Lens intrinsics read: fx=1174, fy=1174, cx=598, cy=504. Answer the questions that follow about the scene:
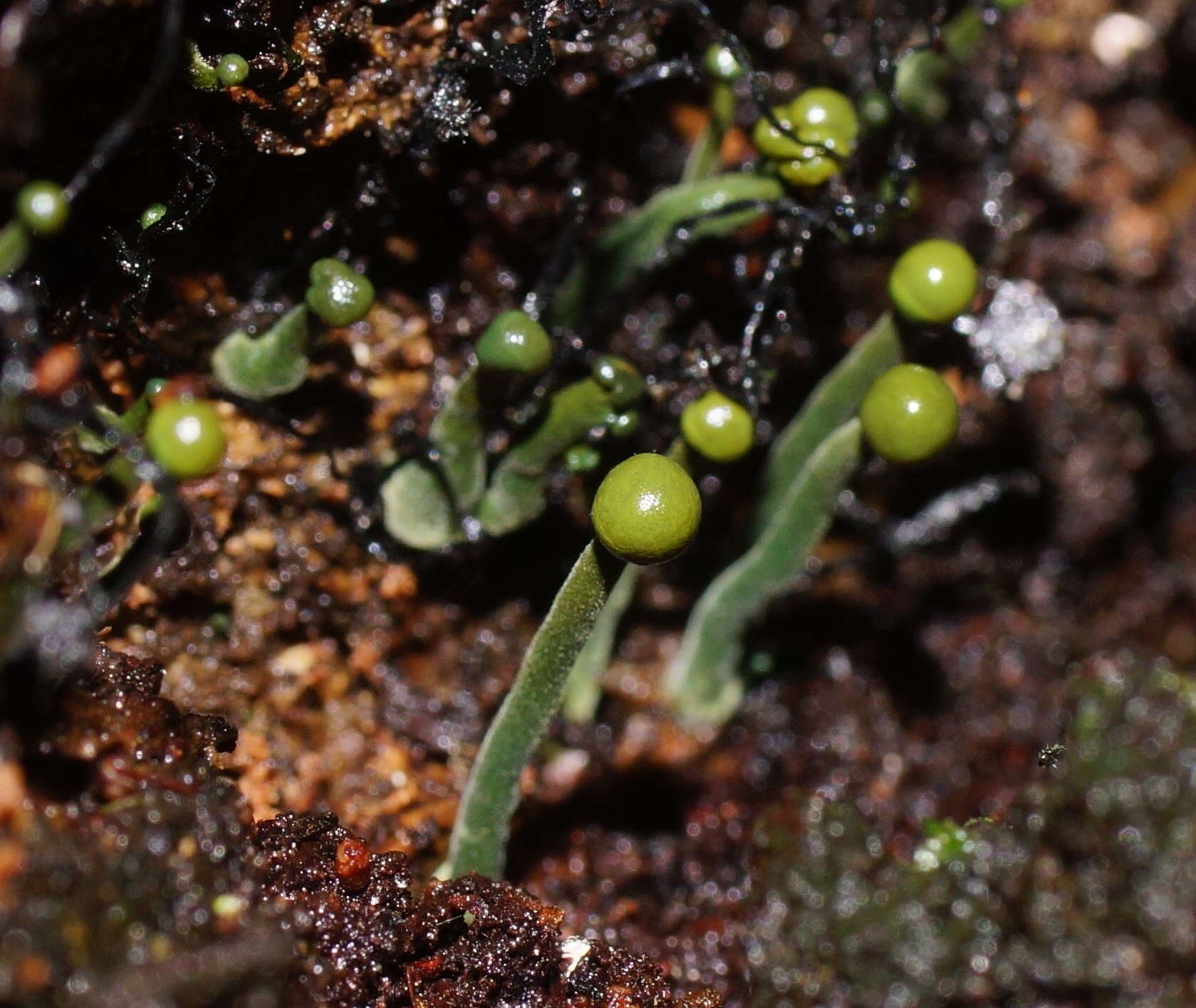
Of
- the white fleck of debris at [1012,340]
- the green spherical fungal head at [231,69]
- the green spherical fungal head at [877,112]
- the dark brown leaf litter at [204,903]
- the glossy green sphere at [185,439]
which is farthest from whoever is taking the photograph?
the white fleck of debris at [1012,340]

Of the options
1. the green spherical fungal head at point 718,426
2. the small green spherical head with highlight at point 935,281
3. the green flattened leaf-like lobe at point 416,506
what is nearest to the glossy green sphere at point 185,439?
the green flattened leaf-like lobe at point 416,506

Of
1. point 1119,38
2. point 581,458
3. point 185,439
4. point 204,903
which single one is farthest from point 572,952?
point 1119,38

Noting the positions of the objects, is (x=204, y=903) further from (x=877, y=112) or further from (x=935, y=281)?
(x=877, y=112)

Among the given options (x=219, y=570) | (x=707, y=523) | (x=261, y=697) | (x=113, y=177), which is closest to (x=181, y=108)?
(x=113, y=177)

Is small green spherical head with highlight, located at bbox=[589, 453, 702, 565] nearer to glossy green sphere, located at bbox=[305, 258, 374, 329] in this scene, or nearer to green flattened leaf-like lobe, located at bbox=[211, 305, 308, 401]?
glossy green sphere, located at bbox=[305, 258, 374, 329]

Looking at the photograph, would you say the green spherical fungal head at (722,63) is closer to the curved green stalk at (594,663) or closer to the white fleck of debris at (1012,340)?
the white fleck of debris at (1012,340)

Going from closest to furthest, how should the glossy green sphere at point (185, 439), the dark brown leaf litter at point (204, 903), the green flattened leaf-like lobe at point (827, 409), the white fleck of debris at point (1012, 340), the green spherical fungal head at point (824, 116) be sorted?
the dark brown leaf litter at point (204, 903), the glossy green sphere at point (185, 439), the green spherical fungal head at point (824, 116), the green flattened leaf-like lobe at point (827, 409), the white fleck of debris at point (1012, 340)
